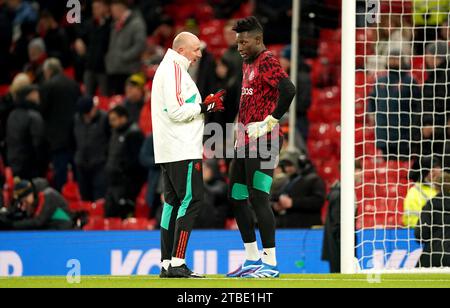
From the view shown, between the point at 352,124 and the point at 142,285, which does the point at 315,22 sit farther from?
the point at 142,285

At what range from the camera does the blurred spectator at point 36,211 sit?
15641 millimetres

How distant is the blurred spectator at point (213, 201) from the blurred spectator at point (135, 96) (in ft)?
7.73

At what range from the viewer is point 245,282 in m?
10.1

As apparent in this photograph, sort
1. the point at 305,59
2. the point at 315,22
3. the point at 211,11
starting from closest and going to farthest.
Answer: the point at 315,22
the point at 305,59
the point at 211,11

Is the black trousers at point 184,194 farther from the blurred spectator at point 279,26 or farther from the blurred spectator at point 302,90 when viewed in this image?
the blurred spectator at point 279,26

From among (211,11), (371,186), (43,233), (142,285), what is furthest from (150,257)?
(211,11)

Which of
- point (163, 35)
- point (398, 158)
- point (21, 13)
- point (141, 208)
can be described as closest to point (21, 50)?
point (21, 13)

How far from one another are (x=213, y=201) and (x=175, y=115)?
576cm

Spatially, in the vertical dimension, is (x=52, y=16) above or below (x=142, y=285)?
above

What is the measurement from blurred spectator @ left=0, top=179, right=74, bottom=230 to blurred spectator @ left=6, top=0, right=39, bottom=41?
7278 millimetres

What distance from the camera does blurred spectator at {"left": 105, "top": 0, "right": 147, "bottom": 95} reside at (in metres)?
19.5
